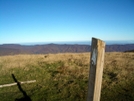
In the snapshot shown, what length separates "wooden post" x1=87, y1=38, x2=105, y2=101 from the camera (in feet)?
7.05

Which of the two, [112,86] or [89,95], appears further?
[112,86]

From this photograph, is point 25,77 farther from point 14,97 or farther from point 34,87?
point 14,97

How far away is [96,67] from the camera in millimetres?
2145

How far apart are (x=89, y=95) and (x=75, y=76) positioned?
8.83 metres

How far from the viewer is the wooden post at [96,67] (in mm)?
2148

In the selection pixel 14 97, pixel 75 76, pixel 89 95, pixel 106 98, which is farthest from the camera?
pixel 75 76

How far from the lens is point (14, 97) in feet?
25.3

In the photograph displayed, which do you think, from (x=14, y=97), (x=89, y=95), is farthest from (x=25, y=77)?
(x=89, y=95)

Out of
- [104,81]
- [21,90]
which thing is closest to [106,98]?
[104,81]

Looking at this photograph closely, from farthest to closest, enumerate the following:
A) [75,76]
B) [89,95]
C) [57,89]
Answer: [75,76]
[57,89]
[89,95]

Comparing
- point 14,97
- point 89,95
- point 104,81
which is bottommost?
point 14,97

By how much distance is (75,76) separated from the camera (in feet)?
36.0

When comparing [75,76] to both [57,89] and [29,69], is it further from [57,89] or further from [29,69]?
[29,69]

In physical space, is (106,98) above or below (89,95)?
below
